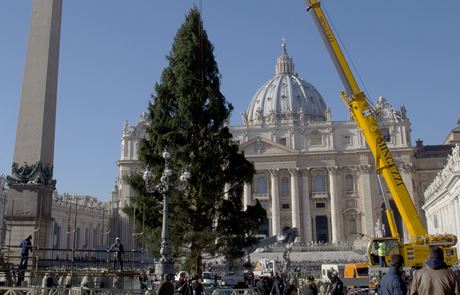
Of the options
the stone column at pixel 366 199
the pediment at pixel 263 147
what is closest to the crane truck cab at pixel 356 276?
the stone column at pixel 366 199

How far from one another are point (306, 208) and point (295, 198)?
2028 millimetres

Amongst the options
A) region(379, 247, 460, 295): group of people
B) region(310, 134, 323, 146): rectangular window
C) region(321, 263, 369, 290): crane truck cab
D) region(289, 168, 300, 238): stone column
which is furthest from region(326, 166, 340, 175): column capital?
region(379, 247, 460, 295): group of people

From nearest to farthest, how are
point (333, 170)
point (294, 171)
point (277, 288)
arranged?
1. point (277, 288)
2. point (333, 170)
3. point (294, 171)

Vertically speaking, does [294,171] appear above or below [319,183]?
above

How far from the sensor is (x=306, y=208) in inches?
2800

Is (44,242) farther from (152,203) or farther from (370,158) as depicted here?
(370,158)

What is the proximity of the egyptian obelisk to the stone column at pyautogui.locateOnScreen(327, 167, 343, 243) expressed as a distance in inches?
2248

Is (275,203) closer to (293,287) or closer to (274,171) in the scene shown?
(274,171)

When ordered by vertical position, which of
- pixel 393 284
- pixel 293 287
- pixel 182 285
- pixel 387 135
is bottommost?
pixel 182 285

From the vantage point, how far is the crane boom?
18328 millimetres

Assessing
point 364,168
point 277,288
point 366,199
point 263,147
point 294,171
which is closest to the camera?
point 277,288

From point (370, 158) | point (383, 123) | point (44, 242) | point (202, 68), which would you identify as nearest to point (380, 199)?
point (370, 158)

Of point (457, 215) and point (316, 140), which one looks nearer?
point (457, 215)

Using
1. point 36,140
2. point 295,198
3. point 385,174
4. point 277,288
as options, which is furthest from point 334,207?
point 36,140
